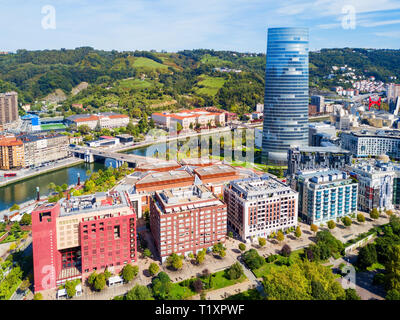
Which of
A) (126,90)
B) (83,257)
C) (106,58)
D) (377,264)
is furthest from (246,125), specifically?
(106,58)

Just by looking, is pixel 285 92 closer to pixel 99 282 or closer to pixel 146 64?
pixel 99 282

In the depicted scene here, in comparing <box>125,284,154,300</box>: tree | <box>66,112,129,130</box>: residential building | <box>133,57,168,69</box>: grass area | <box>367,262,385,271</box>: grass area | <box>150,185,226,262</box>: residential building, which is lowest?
<box>367,262,385,271</box>: grass area

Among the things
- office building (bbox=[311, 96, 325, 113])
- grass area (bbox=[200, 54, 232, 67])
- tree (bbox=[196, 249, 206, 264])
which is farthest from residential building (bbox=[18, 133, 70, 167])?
grass area (bbox=[200, 54, 232, 67])

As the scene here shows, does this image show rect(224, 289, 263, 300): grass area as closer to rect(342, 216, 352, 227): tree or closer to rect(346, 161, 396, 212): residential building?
rect(342, 216, 352, 227): tree

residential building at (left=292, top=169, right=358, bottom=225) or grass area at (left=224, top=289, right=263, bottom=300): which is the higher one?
residential building at (left=292, top=169, right=358, bottom=225)

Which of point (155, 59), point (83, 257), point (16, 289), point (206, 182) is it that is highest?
point (155, 59)

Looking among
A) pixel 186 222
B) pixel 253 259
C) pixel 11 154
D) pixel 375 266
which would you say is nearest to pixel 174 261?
pixel 186 222

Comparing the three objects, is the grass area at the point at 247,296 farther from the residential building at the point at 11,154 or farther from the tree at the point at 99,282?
the residential building at the point at 11,154
